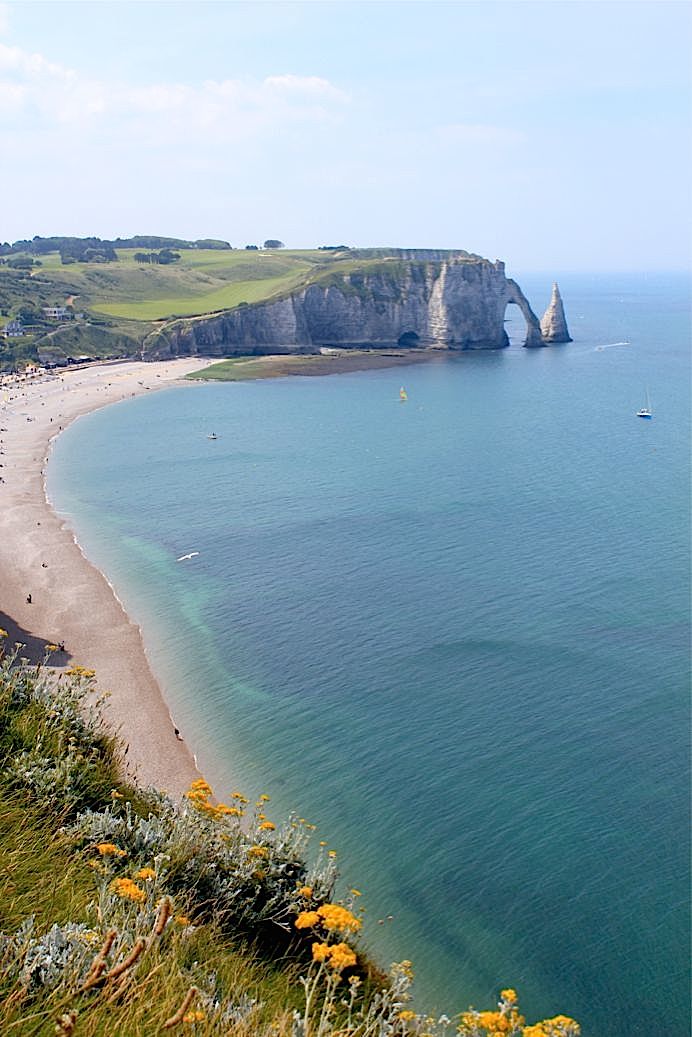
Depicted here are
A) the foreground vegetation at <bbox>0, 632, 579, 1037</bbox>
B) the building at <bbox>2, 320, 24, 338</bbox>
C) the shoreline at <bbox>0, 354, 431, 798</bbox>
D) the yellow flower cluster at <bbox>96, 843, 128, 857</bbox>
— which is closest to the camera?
the foreground vegetation at <bbox>0, 632, 579, 1037</bbox>

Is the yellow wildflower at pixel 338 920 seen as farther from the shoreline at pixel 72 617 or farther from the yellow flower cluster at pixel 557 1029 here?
the shoreline at pixel 72 617

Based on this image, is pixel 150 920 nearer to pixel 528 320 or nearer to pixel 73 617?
pixel 73 617

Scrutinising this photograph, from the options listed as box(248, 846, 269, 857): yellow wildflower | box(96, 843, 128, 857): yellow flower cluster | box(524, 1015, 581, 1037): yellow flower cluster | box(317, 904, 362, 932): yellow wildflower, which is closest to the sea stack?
box(248, 846, 269, 857): yellow wildflower

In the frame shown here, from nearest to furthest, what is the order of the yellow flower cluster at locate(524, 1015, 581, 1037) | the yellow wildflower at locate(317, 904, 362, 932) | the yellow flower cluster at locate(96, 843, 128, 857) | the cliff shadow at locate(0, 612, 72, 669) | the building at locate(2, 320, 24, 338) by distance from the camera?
the yellow flower cluster at locate(524, 1015, 581, 1037) < the yellow wildflower at locate(317, 904, 362, 932) < the yellow flower cluster at locate(96, 843, 128, 857) < the cliff shadow at locate(0, 612, 72, 669) < the building at locate(2, 320, 24, 338)

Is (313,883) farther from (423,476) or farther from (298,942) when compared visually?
(423,476)

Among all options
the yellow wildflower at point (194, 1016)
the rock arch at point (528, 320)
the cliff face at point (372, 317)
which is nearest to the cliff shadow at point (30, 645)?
the yellow wildflower at point (194, 1016)

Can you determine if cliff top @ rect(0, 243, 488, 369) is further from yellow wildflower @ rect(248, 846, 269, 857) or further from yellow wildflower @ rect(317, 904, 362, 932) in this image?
yellow wildflower @ rect(317, 904, 362, 932)

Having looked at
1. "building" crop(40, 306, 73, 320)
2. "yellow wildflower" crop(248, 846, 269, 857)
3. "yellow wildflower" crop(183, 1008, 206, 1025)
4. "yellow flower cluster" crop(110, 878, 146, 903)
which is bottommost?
"building" crop(40, 306, 73, 320)

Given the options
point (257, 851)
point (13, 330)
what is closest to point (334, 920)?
point (257, 851)
